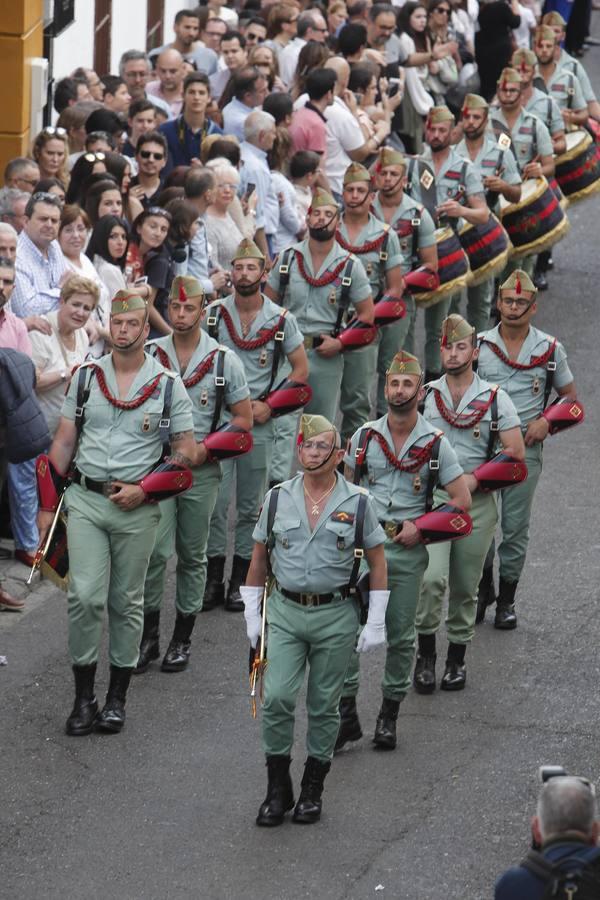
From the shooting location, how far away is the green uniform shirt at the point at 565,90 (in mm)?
18547

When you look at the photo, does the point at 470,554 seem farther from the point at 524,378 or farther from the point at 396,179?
the point at 396,179

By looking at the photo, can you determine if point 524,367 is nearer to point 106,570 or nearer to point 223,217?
point 106,570

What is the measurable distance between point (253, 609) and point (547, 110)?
31.2 ft

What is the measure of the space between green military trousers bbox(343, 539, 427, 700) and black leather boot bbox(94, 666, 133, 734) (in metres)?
1.03

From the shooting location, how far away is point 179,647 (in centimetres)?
1062

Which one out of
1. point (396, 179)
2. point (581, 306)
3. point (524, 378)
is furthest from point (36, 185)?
point (581, 306)

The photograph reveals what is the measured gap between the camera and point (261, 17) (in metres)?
19.6

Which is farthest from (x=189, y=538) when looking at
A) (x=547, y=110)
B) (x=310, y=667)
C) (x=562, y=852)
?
(x=547, y=110)

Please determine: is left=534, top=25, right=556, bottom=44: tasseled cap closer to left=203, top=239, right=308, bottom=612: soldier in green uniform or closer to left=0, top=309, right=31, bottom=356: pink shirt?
left=203, top=239, right=308, bottom=612: soldier in green uniform

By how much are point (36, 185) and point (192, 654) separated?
11.5 ft

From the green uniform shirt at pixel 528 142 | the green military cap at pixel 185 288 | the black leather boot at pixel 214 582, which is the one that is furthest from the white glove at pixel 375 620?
the green uniform shirt at pixel 528 142

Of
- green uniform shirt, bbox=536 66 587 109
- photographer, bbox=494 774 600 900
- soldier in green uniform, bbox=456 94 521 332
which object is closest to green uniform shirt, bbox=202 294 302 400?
soldier in green uniform, bbox=456 94 521 332

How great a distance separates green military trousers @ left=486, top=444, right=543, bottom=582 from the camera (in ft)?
36.8

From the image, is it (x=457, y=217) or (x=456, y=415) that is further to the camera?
(x=457, y=217)
